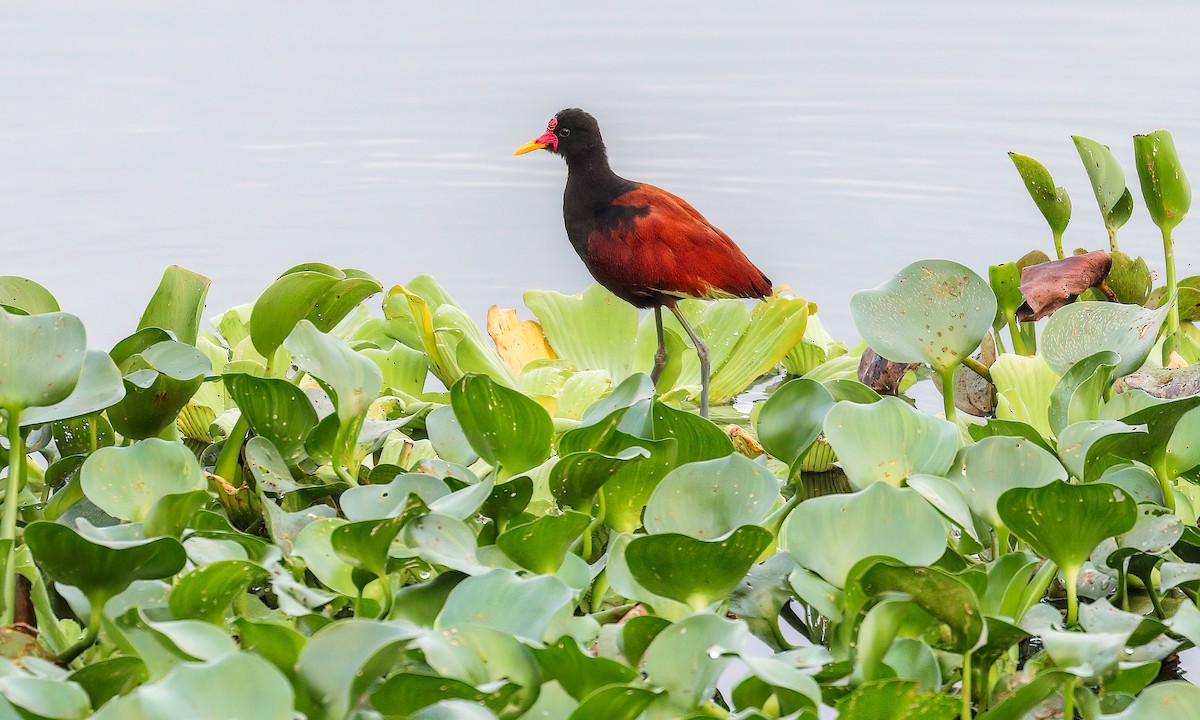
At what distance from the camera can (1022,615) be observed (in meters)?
1.63

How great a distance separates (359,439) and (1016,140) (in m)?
3.05

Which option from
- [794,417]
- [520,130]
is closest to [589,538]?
[794,417]

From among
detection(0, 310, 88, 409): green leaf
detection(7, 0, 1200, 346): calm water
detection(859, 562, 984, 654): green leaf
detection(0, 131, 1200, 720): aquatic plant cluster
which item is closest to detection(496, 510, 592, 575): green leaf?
detection(0, 131, 1200, 720): aquatic plant cluster

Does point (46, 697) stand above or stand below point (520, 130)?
below

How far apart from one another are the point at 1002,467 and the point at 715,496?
349 millimetres

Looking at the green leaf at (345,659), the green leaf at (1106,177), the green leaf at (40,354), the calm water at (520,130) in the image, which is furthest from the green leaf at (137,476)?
the green leaf at (1106,177)

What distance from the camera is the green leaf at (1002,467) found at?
1723mm

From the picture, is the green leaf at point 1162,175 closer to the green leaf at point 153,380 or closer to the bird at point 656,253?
the bird at point 656,253

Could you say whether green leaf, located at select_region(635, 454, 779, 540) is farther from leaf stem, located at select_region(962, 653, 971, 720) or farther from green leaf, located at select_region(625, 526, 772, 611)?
leaf stem, located at select_region(962, 653, 971, 720)

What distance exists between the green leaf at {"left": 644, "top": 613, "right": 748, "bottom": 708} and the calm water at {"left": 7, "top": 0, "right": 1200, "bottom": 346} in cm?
209

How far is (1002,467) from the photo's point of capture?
1727mm

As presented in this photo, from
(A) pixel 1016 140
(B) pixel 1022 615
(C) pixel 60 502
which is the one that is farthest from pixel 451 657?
(A) pixel 1016 140

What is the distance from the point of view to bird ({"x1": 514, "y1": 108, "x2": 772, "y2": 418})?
2740 mm

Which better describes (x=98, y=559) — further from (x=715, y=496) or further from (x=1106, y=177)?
(x=1106, y=177)
